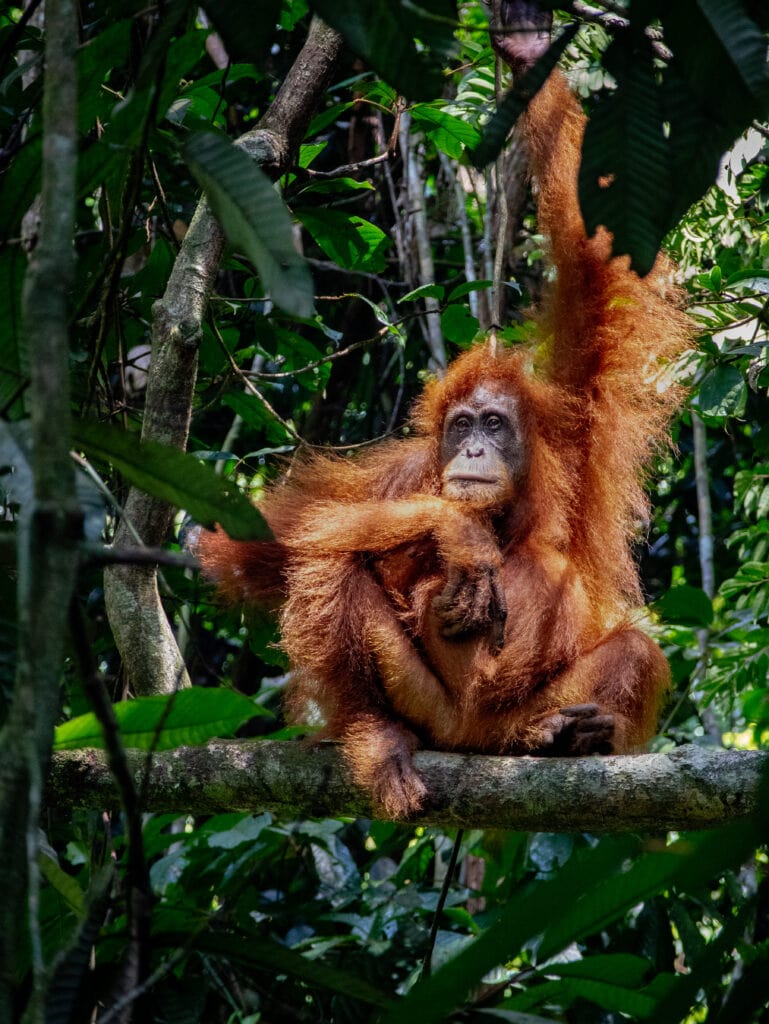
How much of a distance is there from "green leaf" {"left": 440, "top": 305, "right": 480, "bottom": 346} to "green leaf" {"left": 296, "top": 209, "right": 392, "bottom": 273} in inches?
18.6

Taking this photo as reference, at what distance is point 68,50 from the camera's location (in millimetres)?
1405

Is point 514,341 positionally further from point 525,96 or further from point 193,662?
point 525,96

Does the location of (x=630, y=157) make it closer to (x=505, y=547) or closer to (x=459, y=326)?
(x=505, y=547)

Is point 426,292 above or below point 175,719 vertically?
above

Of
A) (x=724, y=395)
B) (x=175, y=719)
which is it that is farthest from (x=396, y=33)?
(x=724, y=395)

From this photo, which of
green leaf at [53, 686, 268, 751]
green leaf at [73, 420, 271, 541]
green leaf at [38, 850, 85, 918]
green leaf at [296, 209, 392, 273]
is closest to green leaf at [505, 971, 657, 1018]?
green leaf at [53, 686, 268, 751]

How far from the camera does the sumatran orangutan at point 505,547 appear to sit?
3971 millimetres

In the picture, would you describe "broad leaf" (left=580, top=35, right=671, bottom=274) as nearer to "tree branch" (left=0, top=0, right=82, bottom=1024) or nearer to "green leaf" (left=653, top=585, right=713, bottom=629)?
"tree branch" (left=0, top=0, right=82, bottom=1024)

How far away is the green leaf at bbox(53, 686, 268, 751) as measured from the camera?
222cm

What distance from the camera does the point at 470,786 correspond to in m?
3.28

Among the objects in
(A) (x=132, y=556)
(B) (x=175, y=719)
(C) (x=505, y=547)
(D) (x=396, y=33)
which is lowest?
(B) (x=175, y=719)

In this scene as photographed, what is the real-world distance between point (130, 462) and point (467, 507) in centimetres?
268

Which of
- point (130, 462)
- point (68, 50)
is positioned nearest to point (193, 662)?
point (130, 462)

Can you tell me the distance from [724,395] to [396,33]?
8.99 ft
